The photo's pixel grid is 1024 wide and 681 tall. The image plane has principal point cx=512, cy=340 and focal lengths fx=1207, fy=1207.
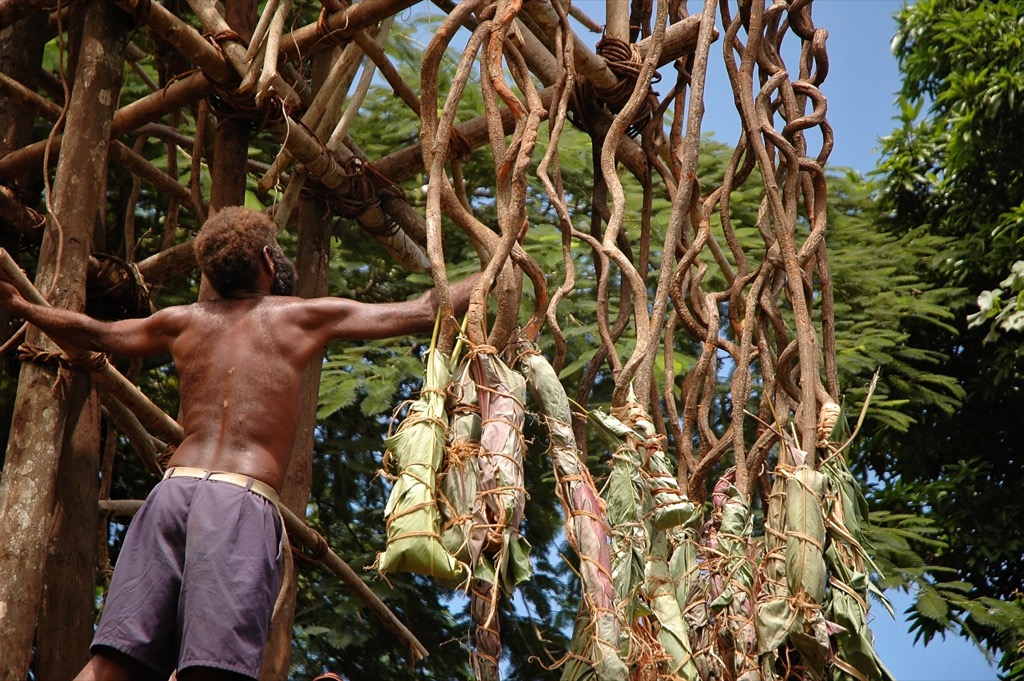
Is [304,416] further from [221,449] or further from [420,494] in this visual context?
[420,494]

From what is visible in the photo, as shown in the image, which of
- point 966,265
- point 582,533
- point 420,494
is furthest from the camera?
point 966,265

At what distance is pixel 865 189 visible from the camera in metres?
8.50

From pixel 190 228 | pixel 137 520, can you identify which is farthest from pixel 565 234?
pixel 190 228

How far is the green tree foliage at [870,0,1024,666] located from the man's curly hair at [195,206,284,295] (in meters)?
4.81

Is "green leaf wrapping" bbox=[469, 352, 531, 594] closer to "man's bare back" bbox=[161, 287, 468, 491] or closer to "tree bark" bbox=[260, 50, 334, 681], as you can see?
"man's bare back" bbox=[161, 287, 468, 491]

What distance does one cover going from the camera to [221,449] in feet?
8.73

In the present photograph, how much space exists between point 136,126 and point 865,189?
5736 mm

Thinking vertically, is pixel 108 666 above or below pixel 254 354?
below

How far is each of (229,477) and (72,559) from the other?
5.57ft

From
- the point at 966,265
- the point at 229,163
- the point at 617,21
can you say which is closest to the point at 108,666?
the point at 229,163

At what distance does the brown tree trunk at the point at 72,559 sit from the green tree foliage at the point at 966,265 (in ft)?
14.8

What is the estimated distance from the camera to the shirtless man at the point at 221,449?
2473mm

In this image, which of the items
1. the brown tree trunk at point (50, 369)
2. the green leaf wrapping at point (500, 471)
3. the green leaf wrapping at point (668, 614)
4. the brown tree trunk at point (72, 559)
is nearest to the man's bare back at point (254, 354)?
the green leaf wrapping at point (500, 471)

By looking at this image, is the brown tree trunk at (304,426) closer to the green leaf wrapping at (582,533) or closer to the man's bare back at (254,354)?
the man's bare back at (254,354)
